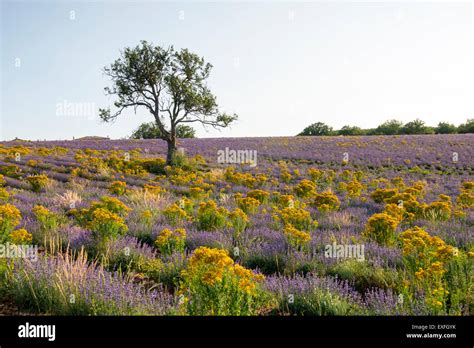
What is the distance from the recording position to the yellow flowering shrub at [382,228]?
20.8 feet

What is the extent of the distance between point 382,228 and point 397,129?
56.6 metres

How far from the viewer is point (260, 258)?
587cm

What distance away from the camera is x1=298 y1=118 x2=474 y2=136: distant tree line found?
52534mm

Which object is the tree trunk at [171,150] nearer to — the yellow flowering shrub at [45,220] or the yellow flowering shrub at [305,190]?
the yellow flowering shrub at [305,190]

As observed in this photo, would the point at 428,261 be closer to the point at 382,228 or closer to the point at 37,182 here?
the point at 382,228

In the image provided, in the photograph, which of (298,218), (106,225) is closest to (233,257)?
(298,218)

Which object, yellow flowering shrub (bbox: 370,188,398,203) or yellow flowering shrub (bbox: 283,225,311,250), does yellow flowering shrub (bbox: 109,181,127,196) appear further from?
yellow flowering shrub (bbox: 370,188,398,203)

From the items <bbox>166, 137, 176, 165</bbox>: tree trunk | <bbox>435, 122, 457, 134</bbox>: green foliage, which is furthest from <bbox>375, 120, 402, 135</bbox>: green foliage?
<bbox>166, 137, 176, 165</bbox>: tree trunk

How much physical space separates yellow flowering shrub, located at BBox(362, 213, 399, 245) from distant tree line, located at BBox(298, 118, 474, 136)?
52463mm

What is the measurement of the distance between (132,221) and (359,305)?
540 cm

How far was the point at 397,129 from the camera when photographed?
57938 mm
